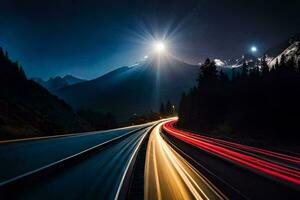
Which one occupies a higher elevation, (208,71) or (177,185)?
(208,71)

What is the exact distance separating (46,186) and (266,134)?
99.7ft

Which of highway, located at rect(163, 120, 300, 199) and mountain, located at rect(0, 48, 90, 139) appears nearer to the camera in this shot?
highway, located at rect(163, 120, 300, 199)

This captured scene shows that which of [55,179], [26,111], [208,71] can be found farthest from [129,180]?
[208,71]

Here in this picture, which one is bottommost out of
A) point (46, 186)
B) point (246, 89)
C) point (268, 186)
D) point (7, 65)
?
point (268, 186)

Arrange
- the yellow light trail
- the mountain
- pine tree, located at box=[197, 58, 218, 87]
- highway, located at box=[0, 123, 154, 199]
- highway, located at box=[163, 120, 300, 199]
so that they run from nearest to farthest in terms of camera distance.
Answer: highway, located at box=[0, 123, 154, 199], the yellow light trail, highway, located at box=[163, 120, 300, 199], the mountain, pine tree, located at box=[197, 58, 218, 87]

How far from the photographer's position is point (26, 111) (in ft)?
125

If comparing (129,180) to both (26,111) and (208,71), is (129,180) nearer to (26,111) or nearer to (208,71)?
(26,111)

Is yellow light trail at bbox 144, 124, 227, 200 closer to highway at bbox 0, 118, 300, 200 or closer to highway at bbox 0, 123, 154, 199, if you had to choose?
highway at bbox 0, 118, 300, 200

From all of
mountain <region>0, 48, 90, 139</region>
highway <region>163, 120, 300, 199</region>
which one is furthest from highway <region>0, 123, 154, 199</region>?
mountain <region>0, 48, 90, 139</region>

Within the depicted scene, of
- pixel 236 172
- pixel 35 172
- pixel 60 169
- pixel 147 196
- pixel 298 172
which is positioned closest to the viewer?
pixel 35 172

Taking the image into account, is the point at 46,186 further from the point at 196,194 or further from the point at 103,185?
the point at 196,194

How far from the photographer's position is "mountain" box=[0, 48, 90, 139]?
96.8 ft

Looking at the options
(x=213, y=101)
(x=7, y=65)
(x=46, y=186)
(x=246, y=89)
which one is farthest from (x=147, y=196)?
(x=7, y=65)

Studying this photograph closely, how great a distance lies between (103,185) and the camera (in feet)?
34.1
